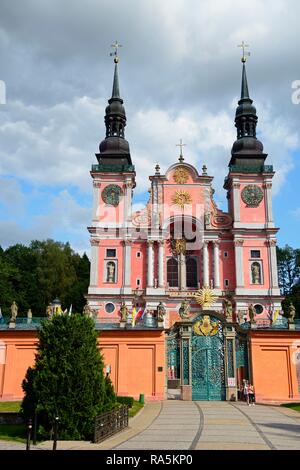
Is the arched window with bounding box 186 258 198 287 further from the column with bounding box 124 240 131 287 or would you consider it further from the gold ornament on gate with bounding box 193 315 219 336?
the gold ornament on gate with bounding box 193 315 219 336

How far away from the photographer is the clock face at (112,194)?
1880 inches

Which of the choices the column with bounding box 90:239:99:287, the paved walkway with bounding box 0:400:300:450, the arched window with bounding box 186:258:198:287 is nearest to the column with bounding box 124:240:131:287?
the column with bounding box 90:239:99:287

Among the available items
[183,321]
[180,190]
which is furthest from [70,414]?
[180,190]

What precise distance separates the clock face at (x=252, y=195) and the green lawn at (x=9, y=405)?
31.4 metres

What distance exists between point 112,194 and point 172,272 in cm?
951

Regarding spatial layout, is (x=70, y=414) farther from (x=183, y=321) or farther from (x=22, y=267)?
(x=22, y=267)

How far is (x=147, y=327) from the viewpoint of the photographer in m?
24.7

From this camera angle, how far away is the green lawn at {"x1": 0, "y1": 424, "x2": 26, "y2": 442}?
13.9m

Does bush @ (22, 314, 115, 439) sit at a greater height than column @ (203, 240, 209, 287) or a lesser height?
lesser

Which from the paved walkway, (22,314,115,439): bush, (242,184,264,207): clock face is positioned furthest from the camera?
(242,184,264,207): clock face

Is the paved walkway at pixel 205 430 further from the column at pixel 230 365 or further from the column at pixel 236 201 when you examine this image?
the column at pixel 236 201

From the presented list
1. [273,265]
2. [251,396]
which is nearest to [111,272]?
[273,265]

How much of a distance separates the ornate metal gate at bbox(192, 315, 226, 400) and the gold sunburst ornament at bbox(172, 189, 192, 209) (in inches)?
964

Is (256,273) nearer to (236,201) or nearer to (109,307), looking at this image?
(236,201)
